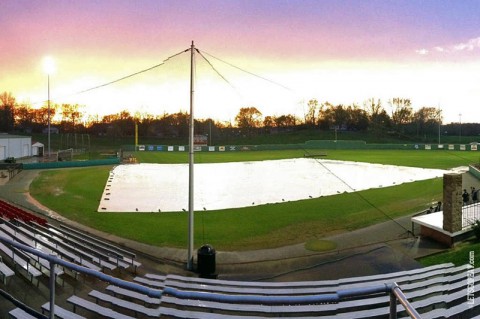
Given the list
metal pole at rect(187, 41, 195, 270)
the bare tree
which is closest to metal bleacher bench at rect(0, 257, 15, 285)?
metal pole at rect(187, 41, 195, 270)

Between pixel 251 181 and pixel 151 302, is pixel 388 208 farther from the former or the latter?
pixel 151 302

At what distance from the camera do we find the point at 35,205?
23.2m

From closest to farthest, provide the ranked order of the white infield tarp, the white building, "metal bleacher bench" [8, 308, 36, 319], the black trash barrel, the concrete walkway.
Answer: "metal bleacher bench" [8, 308, 36, 319], the black trash barrel, the concrete walkway, the white infield tarp, the white building

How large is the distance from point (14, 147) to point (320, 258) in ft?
169

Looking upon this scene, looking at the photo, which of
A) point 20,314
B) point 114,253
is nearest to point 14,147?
point 114,253

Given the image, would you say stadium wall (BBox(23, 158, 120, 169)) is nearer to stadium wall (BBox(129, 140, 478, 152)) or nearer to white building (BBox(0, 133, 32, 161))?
white building (BBox(0, 133, 32, 161))

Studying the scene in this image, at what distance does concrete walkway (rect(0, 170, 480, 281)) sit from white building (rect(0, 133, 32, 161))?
3995cm

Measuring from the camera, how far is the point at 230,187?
31891mm

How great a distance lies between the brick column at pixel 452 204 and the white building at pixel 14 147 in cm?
5038

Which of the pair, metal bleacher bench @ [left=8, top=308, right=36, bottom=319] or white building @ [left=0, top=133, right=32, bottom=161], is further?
white building @ [left=0, top=133, right=32, bottom=161]

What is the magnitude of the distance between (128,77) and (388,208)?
15556 mm

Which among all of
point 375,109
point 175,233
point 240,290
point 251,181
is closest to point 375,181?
point 251,181

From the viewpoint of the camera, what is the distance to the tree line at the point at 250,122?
10069 cm

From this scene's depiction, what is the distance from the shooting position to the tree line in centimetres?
10069
